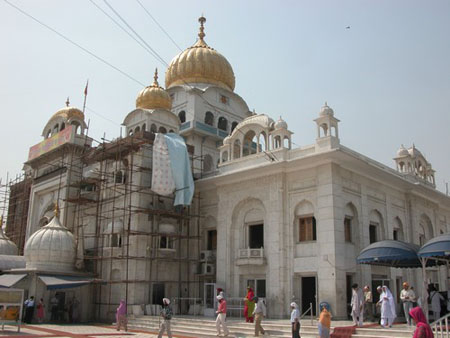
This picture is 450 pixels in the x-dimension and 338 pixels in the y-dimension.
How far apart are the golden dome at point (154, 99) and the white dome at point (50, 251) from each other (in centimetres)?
1116

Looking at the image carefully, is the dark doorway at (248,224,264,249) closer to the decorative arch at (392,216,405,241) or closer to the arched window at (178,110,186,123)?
the decorative arch at (392,216,405,241)

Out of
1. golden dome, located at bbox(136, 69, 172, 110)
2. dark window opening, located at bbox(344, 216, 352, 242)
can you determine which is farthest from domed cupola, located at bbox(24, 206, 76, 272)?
dark window opening, located at bbox(344, 216, 352, 242)

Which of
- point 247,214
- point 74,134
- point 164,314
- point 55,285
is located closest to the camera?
point 164,314

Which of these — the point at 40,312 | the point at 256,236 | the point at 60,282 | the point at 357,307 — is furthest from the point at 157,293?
the point at 357,307

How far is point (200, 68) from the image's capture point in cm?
3409

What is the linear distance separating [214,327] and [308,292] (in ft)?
17.1

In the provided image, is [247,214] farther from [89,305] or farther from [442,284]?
[442,284]

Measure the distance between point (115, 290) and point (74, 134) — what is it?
10.8m

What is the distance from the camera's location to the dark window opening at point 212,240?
26.4m

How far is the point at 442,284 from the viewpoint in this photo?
2861 cm

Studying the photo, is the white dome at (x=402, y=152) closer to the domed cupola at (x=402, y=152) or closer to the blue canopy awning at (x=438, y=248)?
the domed cupola at (x=402, y=152)

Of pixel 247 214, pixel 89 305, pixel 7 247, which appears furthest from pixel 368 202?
pixel 7 247

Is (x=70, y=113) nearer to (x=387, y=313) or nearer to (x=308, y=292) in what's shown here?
(x=308, y=292)

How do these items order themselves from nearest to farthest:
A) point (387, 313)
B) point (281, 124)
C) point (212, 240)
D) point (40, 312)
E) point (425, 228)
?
1. point (387, 313)
2. point (40, 312)
3. point (281, 124)
4. point (212, 240)
5. point (425, 228)
